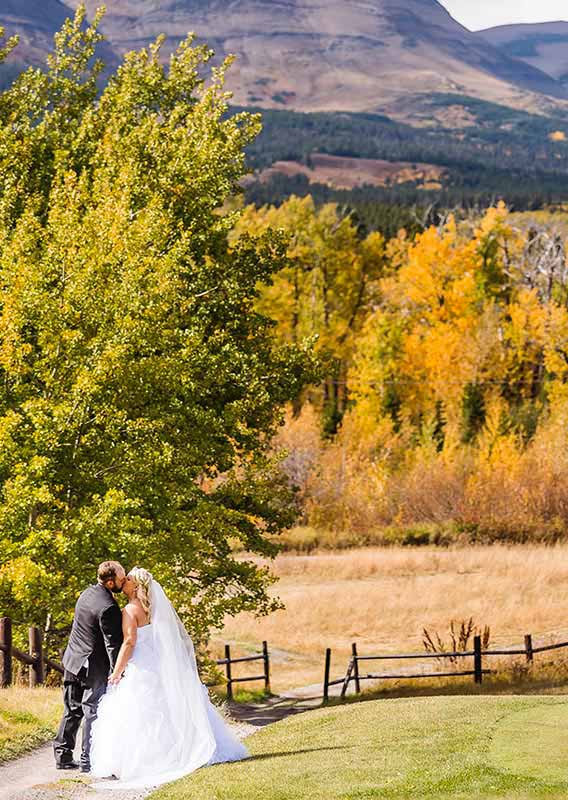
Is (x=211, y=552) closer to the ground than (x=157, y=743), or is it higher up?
closer to the ground

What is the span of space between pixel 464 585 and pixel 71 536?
113 feet

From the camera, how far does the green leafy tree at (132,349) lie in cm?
2327

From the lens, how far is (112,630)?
14.2m

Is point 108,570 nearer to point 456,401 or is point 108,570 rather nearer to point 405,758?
point 405,758

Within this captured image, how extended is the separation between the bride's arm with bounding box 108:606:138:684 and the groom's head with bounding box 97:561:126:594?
0.43 meters

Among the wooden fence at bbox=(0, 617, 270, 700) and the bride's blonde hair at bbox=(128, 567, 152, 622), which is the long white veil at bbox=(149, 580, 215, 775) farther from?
the wooden fence at bbox=(0, 617, 270, 700)

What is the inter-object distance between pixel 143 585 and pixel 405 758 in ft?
13.0

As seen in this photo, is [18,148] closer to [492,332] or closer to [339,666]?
[339,666]

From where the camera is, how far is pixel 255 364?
2992cm

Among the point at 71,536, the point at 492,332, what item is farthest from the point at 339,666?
the point at 492,332

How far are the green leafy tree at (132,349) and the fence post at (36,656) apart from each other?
772mm

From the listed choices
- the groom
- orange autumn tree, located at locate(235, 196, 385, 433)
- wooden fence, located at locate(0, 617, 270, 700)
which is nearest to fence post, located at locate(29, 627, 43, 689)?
wooden fence, located at locate(0, 617, 270, 700)

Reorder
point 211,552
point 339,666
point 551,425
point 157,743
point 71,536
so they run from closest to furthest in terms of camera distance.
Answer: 1. point 157,743
2. point 71,536
3. point 211,552
4. point 339,666
5. point 551,425

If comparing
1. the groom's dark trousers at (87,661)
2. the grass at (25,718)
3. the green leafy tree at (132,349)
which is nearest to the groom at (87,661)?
the groom's dark trousers at (87,661)
